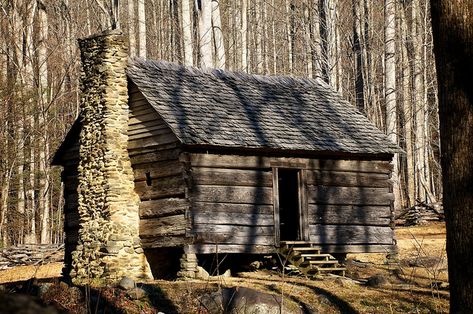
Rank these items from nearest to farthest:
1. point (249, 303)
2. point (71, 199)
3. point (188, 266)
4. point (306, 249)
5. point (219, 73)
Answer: point (249, 303)
point (188, 266)
point (306, 249)
point (71, 199)
point (219, 73)

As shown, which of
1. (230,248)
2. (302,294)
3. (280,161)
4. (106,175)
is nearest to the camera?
(302,294)

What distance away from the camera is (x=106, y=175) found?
63.3 ft

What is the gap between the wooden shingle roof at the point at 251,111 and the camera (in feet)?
62.0

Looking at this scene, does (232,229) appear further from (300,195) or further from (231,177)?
(300,195)

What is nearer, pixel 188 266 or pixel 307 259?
pixel 188 266

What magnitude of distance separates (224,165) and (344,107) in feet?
17.9

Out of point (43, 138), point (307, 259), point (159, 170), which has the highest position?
point (43, 138)

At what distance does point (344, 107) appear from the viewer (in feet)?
75.0

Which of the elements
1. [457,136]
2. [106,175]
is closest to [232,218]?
[106,175]

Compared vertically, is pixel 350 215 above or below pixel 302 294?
above

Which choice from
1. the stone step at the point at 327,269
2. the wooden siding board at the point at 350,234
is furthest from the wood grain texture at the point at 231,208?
the stone step at the point at 327,269

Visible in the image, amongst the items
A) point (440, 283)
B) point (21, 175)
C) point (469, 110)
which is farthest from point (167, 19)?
point (469, 110)

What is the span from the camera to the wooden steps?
61.4 feet

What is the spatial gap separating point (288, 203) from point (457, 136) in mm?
14998
